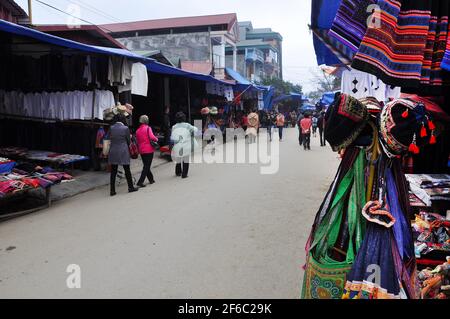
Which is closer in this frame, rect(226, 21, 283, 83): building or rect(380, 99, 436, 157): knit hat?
rect(380, 99, 436, 157): knit hat

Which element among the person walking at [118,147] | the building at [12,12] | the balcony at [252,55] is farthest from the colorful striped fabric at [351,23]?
the balcony at [252,55]

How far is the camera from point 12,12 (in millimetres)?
11703

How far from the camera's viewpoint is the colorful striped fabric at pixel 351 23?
2.79 m

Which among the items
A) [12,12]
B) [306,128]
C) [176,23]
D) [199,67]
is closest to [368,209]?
[12,12]

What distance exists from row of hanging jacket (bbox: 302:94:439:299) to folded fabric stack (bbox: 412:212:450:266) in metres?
1.09

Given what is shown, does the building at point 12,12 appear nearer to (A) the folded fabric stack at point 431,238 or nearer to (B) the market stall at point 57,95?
(B) the market stall at point 57,95

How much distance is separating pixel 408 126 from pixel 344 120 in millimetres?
387

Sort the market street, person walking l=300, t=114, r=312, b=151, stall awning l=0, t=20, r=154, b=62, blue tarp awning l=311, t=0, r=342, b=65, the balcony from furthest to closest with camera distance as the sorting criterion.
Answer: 1. the balcony
2. person walking l=300, t=114, r=312, b=151
3. stall awning l=0, t=20, r=154, b=62
4. the market street
5. blue tarp awning l=311, t=0, r=342, b=65

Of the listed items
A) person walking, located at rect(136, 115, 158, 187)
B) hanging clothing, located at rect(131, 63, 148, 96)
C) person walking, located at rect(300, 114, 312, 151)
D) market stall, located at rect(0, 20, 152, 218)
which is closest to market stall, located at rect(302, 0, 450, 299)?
person walking, located at rect(136, 115, 158, 187)

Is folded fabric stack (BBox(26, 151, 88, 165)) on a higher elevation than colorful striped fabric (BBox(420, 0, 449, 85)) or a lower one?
lower

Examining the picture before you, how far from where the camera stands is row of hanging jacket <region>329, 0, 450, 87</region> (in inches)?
96.0

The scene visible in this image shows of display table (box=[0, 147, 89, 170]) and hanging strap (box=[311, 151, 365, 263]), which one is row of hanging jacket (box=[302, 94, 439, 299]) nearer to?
hanging strap (box=[311, 151, 365, 263])

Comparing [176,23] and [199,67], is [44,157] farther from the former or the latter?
[176,23]

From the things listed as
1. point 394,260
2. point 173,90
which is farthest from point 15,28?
point 173,90
